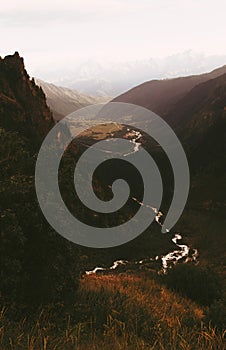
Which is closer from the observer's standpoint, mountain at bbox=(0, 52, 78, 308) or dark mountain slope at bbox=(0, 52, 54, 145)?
mountain at bbox=(0, 52, 78, 308)

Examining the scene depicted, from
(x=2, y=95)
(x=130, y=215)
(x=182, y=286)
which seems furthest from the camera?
(x=130, y=215)

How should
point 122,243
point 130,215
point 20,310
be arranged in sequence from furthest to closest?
point 130,215 < point 122,243 < point 20,310

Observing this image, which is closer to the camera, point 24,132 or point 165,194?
point 24,132

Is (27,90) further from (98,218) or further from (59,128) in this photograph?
(98,218)

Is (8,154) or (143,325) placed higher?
(8,154)

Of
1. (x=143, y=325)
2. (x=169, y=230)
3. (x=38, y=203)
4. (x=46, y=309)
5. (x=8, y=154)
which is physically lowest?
(x=169, y=230)

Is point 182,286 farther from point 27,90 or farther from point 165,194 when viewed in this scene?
point 165,194

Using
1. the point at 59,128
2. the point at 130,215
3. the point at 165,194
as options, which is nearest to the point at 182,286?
the point at 130,215

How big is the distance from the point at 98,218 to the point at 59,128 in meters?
37.6

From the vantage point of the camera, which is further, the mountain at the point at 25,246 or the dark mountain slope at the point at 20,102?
the dark mountain slope at the point at 20,102

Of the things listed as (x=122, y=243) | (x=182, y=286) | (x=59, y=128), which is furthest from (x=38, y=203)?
(x=59, y=128)

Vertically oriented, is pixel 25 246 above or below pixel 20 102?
below

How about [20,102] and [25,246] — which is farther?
[20,102]

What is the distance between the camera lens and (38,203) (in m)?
16.8
